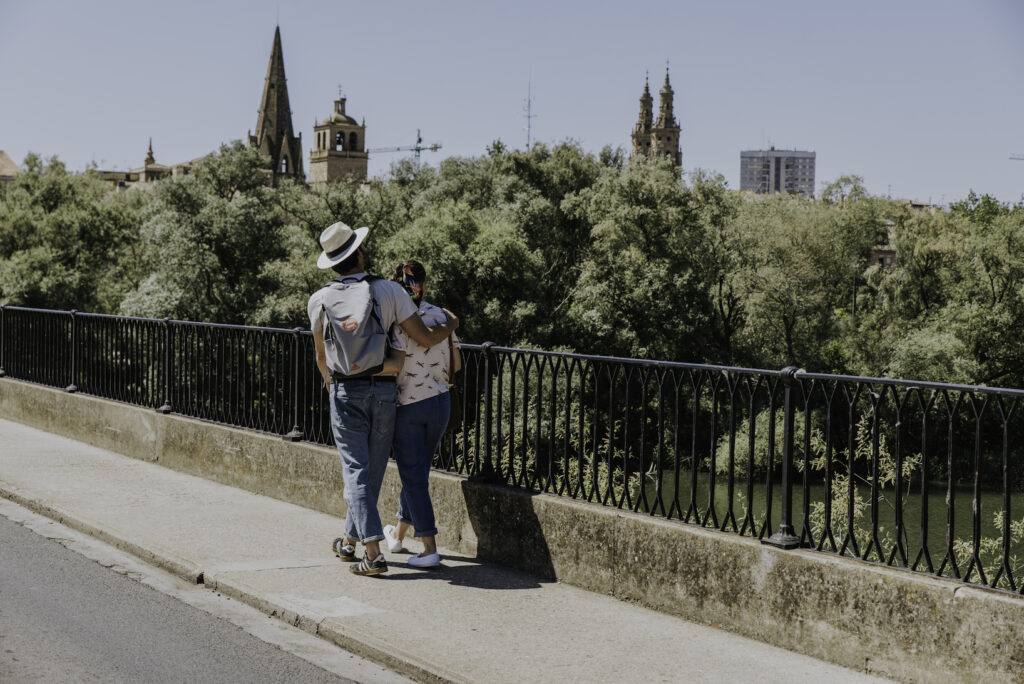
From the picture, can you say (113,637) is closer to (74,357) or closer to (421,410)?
(421,410)

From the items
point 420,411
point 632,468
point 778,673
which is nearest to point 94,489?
point 420,411

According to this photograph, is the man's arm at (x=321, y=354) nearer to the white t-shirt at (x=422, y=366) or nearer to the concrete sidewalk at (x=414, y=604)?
the white t-shirt at (x=422, y=366)

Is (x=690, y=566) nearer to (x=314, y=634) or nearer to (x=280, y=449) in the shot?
(x=314, y=634)

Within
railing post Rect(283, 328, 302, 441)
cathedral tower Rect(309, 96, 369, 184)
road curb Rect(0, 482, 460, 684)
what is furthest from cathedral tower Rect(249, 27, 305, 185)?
road curb Rect(0, 482, 460, 684)

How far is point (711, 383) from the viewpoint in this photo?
20.2 feet

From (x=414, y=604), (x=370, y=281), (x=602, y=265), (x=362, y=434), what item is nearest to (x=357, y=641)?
(x=414, y=604)

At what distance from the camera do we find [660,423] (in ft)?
21.3

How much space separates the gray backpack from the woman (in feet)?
0.88

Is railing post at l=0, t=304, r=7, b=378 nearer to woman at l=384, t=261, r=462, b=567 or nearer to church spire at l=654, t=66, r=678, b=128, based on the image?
woman at l=384, t=261, r=462, b=567

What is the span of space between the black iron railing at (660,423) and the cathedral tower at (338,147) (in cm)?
15203

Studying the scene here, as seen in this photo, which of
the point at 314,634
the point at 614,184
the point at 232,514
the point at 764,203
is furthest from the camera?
the point at 764,203

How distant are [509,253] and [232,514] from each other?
38.8 meters

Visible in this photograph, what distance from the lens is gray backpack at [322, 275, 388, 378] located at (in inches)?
250

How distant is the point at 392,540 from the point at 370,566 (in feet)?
2.08
